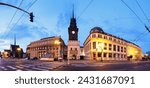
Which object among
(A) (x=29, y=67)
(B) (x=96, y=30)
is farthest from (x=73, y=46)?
(A) (x=29, y=67)

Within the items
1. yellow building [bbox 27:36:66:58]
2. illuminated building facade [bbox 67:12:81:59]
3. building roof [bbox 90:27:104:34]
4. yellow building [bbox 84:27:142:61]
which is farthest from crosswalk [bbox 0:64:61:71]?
building roof [bbox 90:27:104:34]

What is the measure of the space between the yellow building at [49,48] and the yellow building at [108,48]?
317 mm

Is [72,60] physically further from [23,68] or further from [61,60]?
[23,68]

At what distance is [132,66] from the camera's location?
2.91 meters

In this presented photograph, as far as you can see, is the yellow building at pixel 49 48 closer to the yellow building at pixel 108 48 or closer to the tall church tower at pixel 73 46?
the tall church tower at pixel 73 46

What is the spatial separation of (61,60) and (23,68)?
0.67 m

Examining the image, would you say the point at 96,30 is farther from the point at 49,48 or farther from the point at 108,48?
the point at 49,48

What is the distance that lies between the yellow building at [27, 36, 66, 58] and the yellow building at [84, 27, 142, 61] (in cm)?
32

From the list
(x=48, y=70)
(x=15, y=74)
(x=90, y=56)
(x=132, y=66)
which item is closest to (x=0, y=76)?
(x=15, y=74)

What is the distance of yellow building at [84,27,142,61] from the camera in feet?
8.95

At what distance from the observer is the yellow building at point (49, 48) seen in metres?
2.81

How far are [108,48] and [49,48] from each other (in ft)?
2.48

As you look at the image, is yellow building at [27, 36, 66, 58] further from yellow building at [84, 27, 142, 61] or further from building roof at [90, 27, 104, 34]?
building roof at [90, 27, 104, 34]

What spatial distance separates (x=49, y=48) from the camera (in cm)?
289
